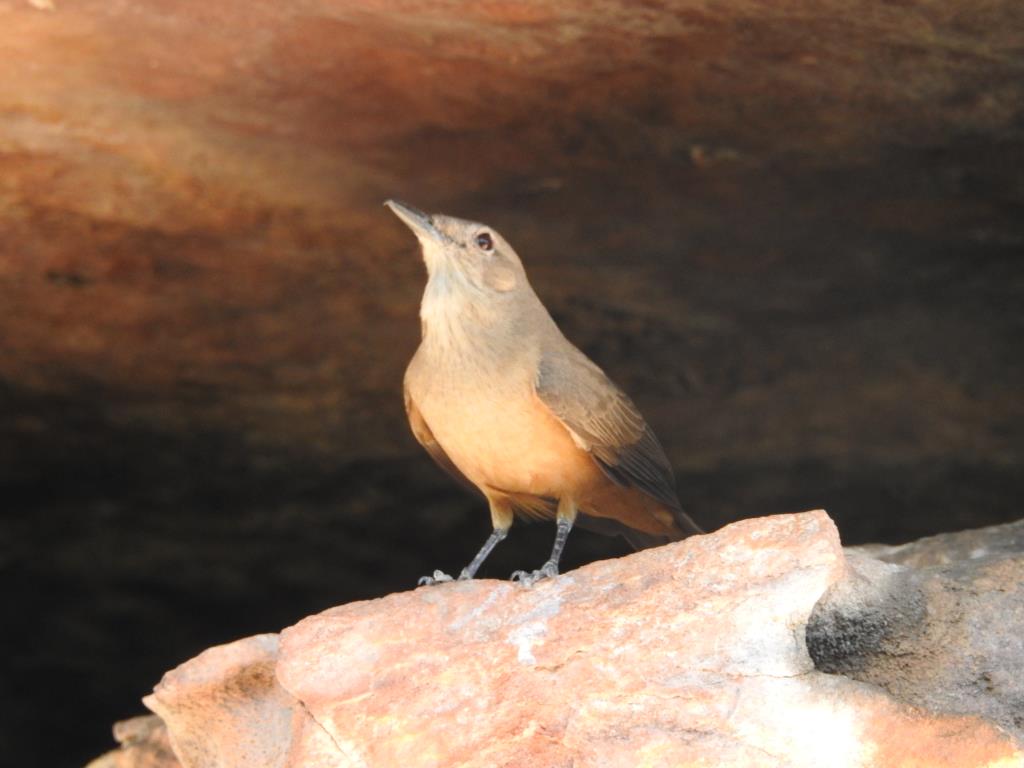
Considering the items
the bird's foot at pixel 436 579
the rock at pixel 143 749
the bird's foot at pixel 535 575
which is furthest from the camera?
the rock at pixel 143 749

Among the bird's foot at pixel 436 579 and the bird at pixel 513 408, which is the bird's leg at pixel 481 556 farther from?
the bird's foot at pixel 436 579

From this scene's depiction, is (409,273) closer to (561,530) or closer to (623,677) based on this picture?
(561,530)

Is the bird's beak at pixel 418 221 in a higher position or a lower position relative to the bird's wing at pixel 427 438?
higher

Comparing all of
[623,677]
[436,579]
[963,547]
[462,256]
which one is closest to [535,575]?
[436,579]

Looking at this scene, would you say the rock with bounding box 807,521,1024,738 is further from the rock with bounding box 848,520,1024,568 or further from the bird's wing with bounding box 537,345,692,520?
the bird's wing with bounding box 537,345,692,520

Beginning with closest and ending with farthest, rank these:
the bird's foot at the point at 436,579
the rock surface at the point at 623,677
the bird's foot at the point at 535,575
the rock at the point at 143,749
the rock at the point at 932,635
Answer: the rock surface at the point at 623,677, the rock at the point at 932,635, the bird's foot at the point at 535,575, the bird's foot at the point at 436,579, the rock at the point at 143,749

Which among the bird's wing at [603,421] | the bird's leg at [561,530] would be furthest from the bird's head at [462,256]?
the bird's leg at [561,530]

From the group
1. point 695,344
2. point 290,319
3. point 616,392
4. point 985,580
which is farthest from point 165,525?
point 985,580
